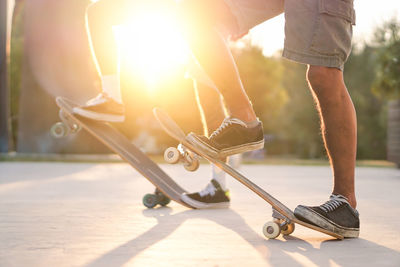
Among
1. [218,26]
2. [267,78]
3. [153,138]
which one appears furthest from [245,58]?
[218,26]

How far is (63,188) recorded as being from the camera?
207 inches

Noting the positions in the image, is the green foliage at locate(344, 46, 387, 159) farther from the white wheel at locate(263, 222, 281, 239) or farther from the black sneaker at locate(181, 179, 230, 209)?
the white wheel at locate(263, 222, 281, 239)

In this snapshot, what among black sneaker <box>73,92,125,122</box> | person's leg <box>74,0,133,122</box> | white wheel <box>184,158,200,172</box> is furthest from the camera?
black sneaker <box>73,92,125,122</box>

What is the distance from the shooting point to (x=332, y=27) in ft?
8.04

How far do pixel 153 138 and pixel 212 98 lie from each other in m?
21.5

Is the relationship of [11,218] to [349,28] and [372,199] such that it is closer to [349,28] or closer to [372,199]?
[349,28]

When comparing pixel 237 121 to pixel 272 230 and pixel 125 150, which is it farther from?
pixel 125 150

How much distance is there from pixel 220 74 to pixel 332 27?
0.58m

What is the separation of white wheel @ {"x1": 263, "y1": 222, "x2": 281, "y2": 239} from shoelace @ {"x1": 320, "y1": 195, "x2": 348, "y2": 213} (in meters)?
0.24

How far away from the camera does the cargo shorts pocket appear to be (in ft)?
7.96

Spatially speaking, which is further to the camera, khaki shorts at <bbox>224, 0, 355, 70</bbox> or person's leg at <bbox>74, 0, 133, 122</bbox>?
person's leg at <bbox>74, 0, 133, 122</bbox>

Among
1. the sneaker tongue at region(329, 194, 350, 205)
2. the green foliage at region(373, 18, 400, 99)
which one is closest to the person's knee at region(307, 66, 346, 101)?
the sneaker tongue at region(329, 194, 350, 205)

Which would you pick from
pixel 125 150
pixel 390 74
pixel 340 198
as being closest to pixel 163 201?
pixel 125 150

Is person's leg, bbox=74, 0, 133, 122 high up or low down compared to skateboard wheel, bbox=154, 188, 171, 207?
up
